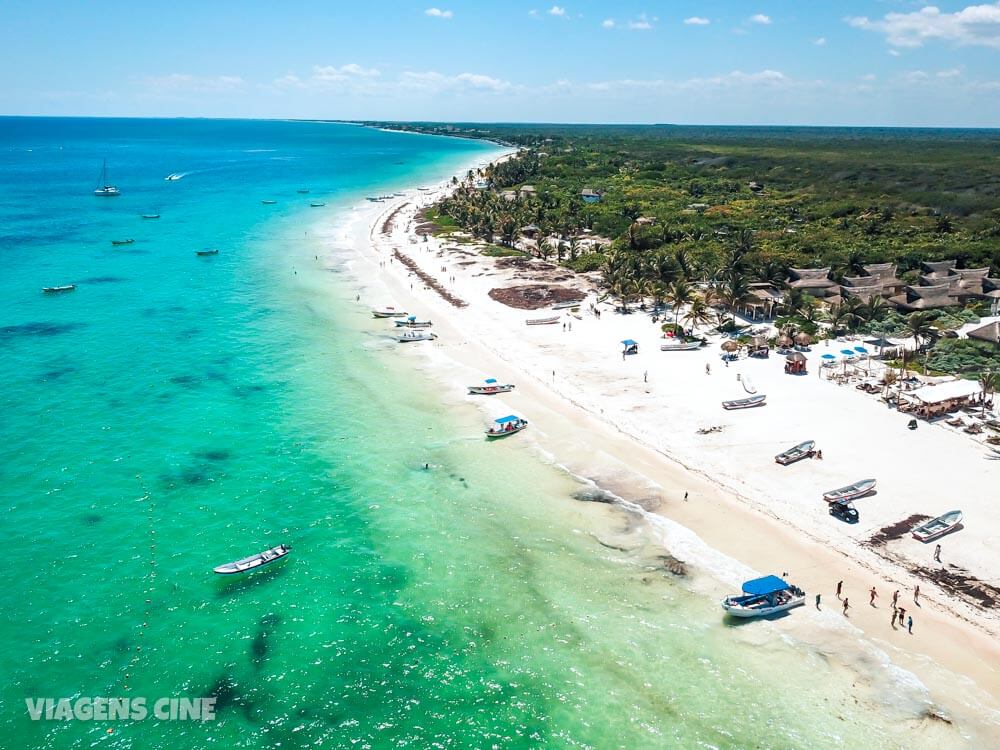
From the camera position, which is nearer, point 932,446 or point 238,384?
point 932,446

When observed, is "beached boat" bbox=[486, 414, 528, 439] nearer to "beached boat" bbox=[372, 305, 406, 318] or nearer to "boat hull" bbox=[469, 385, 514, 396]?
"boat hull" bbox=[469, 385, 514, 396]

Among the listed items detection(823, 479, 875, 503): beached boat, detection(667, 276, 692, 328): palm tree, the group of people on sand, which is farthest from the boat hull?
the group of people on sand

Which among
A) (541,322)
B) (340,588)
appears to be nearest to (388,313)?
(541,322)

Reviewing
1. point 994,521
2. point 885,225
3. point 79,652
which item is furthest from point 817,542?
point 885,225

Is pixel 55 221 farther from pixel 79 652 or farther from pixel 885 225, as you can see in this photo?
pixel 885 225

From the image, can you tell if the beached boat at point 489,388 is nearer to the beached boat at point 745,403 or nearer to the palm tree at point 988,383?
the beached boat at point 745,403

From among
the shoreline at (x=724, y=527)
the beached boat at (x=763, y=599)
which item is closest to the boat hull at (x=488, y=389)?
the shoreline at (x=724, y=527)

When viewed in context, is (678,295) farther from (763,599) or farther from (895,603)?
(763,599)
